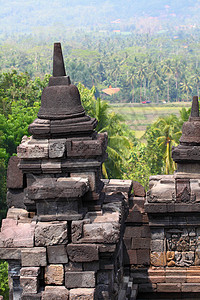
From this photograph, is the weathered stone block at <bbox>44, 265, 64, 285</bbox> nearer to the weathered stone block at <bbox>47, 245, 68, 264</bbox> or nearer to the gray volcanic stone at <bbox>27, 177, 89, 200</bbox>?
the weathered stone block at <bbox>47, 245, 68, 264</bbox>

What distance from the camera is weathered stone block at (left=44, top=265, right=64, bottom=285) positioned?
8258 mm

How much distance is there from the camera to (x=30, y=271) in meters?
8.18

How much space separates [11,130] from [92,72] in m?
113

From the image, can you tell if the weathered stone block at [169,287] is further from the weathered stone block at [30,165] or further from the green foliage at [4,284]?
the green foliage at [4,284]

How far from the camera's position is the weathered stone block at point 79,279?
27.0 ft

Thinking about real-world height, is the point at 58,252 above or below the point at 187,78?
above

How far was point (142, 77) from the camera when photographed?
124m

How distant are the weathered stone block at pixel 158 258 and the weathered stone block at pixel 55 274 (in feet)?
12.5

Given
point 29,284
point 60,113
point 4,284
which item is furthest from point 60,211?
point 4,284

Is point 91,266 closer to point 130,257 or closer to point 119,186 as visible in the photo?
point 119,186

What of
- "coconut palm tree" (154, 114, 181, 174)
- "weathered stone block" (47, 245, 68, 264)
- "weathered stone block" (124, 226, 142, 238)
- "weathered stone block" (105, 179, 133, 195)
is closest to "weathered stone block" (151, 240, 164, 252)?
"weathered stone block" (124, 226, 142, 238)

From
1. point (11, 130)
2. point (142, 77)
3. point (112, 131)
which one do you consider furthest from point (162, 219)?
point (142, 77)

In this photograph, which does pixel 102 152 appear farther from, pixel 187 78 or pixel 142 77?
pixel 187 78

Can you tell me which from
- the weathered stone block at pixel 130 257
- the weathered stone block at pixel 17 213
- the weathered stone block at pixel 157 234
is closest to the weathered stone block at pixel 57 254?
the weathered stone block at pixel 17 213
